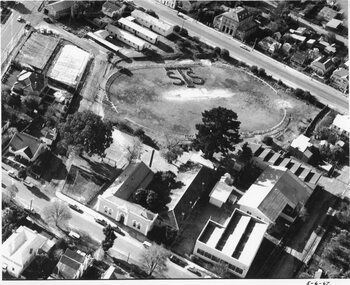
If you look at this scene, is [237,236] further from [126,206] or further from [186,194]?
[126,206]

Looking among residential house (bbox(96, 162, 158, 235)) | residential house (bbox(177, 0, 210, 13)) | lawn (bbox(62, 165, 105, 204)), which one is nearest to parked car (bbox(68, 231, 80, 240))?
residential house (bbox(96, 162, 158, 235))

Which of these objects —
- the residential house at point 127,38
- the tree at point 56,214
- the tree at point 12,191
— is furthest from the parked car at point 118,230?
the residential house at point 127,38

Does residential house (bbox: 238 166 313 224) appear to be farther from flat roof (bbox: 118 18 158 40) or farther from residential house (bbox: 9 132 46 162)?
flat roof (bbox: 118 18 158 40)

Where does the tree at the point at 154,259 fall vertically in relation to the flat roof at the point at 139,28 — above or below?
below

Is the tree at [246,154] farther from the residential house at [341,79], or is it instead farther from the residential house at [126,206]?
the residential house at [341,79]

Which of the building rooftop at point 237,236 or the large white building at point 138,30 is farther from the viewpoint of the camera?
the large white building at point 138,30

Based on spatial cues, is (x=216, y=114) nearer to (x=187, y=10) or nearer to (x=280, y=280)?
(x=280, y=280)

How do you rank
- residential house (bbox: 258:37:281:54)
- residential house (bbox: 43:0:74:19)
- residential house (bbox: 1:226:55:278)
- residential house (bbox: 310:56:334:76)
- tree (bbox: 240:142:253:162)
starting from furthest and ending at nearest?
residential house (bbox: 258:37:281:54)
residential house (bbox: 310:56:334:76)
residential house (bbox: 43:0:74:19)
tree (bbox: 240:142:253:162)
residential house (bbox: 1:226:55:278)
